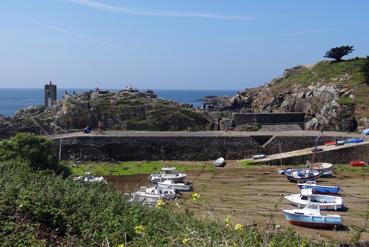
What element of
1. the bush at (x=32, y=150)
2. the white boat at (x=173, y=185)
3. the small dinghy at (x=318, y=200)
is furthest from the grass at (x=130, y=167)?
the small dinghy at (x=318, y=200)

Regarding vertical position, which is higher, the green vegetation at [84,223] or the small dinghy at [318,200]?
the green vegetation at [84,223]

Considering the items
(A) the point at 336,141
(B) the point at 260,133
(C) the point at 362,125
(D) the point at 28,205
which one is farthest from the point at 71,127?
(D) the point at 28,205

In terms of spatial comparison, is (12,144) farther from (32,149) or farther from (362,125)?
(362,125)

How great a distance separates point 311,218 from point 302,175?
10.1 m

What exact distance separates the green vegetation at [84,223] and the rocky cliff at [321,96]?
35.9 m

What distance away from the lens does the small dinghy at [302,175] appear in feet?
94.5

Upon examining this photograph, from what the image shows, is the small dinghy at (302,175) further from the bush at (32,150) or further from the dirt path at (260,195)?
the bush at (32,150)

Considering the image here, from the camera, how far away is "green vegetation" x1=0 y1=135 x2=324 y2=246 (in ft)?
24.6

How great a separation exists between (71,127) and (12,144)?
17.5 meters

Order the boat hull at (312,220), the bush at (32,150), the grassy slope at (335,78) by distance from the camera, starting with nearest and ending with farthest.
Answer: the boat hull at (312,220), the bush at (32,150), the grassy slope at (335,78)

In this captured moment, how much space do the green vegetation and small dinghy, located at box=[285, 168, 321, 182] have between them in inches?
763

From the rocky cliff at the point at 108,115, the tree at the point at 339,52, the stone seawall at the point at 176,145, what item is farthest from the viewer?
the tree at the point at 339,52

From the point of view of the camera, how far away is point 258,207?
2281 cm

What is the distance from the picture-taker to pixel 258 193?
26062mm
